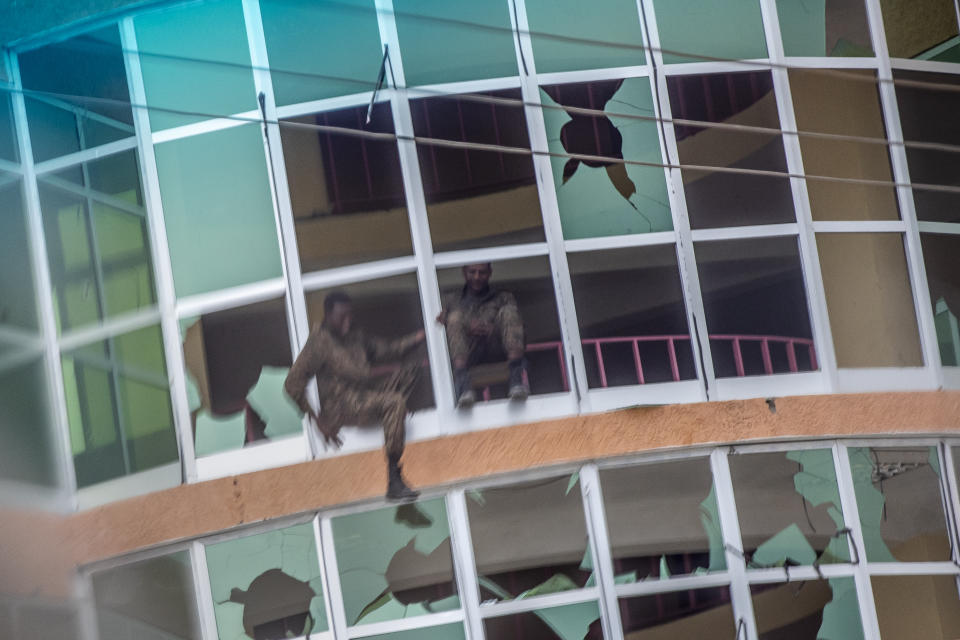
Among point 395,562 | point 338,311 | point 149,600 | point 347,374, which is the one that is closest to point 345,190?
point 338,311

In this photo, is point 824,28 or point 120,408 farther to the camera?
point 824,28

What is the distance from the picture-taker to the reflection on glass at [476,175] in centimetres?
376

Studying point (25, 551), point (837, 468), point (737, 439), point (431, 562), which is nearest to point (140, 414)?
point (25, 551)

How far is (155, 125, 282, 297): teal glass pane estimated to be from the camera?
12.3ft

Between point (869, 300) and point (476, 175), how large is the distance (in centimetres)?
148

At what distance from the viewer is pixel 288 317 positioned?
3734mm

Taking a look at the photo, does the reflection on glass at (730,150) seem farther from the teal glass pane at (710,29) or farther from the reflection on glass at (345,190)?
the reflection on glass at (345,190)

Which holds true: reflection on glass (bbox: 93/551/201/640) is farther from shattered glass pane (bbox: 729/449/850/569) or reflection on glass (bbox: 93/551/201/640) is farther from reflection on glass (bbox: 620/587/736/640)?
shattered glass pane (bbox: 729/449/850/569)

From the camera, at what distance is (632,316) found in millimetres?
3723

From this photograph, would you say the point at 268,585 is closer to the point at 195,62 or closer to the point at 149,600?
the point at 149,600

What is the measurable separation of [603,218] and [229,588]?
182 centimetres

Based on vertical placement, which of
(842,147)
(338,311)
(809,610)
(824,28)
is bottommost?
(809,610)

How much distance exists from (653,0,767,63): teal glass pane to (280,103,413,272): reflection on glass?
1067mm

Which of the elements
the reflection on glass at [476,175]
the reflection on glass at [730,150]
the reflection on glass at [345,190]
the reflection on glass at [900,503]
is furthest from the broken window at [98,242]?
the reflection on glass at [900,503]
